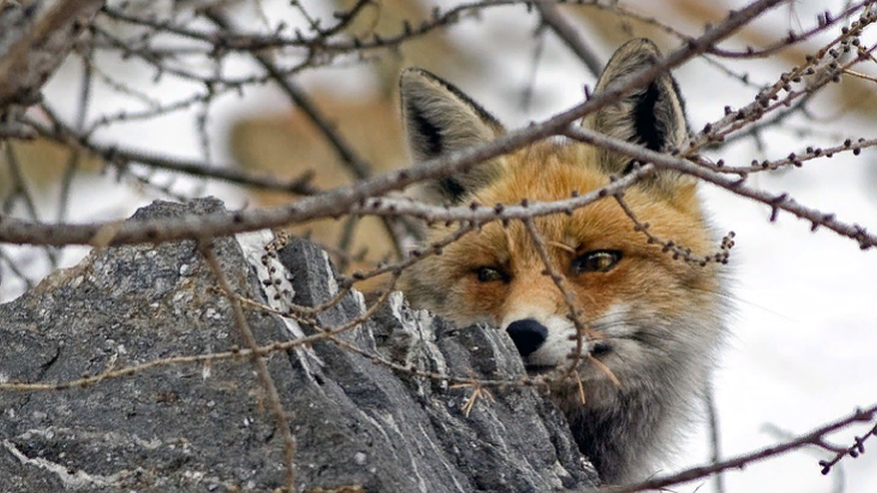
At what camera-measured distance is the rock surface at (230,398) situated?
10.3 feet

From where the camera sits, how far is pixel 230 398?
3232 millimetres

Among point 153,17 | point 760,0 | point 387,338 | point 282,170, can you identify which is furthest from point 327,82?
point 760,0

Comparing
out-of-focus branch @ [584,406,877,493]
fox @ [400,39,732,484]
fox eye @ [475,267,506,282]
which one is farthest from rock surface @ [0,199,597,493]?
fox eye @ [475,267,506,282]

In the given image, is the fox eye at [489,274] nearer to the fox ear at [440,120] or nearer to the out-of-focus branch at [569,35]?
the fox ear at [440,120]

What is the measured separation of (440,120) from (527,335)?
1.75m

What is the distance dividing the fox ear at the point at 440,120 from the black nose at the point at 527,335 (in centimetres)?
148

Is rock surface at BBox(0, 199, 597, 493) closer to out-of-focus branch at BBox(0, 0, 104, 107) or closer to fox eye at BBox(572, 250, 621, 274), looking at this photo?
fox eye at BBox(572, 250, 621, 274)

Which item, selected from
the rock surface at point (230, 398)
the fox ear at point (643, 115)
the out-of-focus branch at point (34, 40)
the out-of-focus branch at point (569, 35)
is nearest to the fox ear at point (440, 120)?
the fox ear at point (643, 115)

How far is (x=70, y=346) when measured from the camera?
11.3ft

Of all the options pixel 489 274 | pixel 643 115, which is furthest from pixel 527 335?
pixel 643 115

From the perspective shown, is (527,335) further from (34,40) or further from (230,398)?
(34,40)

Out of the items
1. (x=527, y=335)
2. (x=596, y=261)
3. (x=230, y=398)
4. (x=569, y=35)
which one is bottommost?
(x=230, y=398)

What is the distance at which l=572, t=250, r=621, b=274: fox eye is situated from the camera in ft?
16.1

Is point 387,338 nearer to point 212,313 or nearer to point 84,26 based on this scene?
point 212,313
